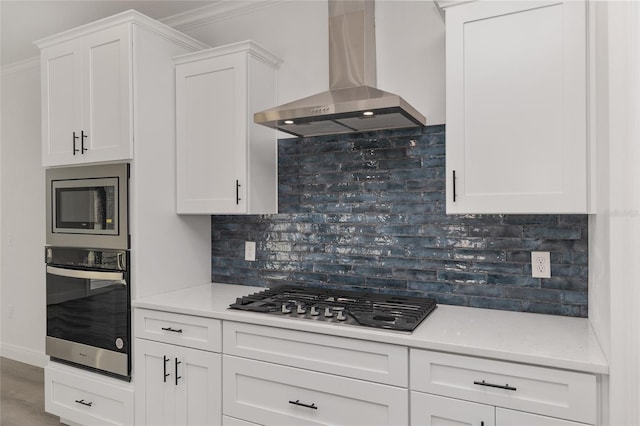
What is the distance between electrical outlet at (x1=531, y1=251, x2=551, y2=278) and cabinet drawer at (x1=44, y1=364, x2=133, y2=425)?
2295 mm

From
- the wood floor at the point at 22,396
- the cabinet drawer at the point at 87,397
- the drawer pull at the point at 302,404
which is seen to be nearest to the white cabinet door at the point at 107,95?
the cabinet drawer at the point at 87,397

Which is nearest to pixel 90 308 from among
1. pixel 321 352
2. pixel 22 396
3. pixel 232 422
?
pixel 232 422

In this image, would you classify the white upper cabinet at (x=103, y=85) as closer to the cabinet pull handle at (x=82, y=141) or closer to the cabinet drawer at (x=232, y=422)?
Answer: the cabinet pull handle at (x=82, y=141)

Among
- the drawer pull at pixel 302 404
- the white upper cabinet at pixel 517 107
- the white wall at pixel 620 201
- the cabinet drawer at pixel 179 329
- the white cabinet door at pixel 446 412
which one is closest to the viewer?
the white wall at pixel 620 201

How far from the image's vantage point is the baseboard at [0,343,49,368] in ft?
12.7

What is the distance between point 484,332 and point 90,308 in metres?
2.25

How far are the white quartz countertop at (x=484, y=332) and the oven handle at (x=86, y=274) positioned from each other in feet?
0.80

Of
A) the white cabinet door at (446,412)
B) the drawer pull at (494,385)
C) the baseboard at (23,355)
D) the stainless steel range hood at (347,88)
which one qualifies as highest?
the stainless steel range hood at (347,88)

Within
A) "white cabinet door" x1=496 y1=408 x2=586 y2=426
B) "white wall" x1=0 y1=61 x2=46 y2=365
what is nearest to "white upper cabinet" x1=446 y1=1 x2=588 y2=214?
"white cabinet door" x1=496 y1=408 x2=586 y2=426

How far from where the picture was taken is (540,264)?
6.79ft

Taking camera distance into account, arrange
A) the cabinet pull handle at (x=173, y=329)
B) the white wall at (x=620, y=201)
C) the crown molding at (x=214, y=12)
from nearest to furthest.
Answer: the white wall at (x=620, y=201)
the cabinet pull handle at (x=173, y=329)
the crown molding at (x=214, y=12)

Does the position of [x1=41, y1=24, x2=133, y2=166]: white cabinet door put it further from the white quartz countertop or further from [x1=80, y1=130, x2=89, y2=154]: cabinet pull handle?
the white quartz countertop

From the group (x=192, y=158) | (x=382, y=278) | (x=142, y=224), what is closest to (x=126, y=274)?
(x=142, y=224)

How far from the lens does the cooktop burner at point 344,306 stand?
1.89 m
